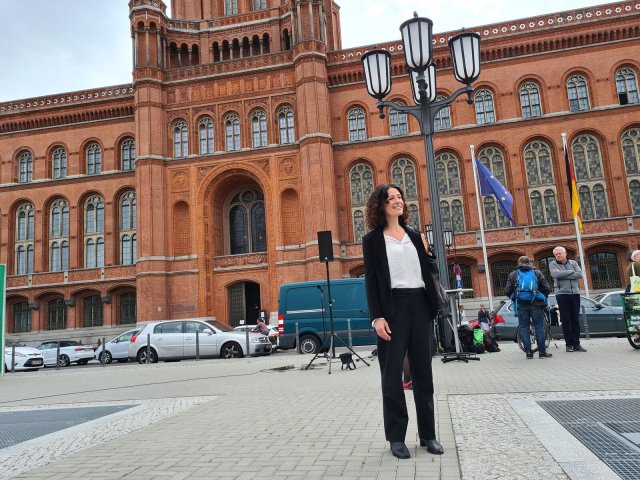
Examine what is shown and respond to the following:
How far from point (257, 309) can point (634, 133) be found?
24399 millimetres

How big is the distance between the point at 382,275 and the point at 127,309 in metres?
33.2

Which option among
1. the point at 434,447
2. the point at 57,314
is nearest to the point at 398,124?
the point at 57,314

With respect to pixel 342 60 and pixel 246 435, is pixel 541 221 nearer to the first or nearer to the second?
pixel 342 60

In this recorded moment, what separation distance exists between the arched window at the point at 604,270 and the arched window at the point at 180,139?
25.1 m

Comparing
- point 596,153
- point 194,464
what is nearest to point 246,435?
point 194,464

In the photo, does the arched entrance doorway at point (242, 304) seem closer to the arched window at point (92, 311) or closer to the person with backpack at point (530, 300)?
the arched window at point (92, 311)

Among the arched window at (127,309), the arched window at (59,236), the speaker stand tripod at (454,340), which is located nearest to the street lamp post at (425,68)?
the speaker stand tripod at (454,340)

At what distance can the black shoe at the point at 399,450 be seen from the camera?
3.41 meters

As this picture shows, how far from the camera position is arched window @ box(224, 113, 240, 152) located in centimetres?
3322

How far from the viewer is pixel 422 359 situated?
12.1ft

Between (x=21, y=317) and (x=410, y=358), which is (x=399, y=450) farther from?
(x=21, y=317)

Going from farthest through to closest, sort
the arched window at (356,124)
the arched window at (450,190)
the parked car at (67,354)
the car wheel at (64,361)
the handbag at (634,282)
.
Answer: the arched window at (356,124) → the arched window at (450,190) → the parked car at (67,354) → the car wheel at (64,361) → the handbag at (634,282)

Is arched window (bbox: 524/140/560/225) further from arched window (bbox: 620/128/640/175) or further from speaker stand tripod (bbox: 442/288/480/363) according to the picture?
speaker stand tripod (bbox: 442/288/480/363)

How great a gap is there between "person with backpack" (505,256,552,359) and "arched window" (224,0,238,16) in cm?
3472
